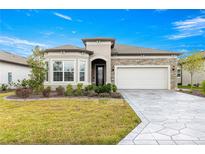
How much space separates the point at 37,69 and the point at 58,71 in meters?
1.90

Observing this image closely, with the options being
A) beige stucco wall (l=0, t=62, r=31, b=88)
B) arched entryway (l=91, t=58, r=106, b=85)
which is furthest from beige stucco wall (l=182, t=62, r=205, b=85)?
beige stucco wall (l=0, t=62, r=31, b=88)

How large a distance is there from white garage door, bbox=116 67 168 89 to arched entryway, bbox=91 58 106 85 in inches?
74.0

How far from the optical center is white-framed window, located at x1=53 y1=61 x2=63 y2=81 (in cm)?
1401

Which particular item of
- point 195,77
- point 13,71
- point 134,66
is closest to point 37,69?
A: point 13,71

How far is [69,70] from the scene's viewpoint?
46.2ft

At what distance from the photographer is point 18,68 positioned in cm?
1927

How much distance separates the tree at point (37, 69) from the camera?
12505 mm

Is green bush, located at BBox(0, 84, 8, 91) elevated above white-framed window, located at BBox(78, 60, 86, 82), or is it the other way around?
white-framed window, located at BBox(78, 60, 86, 82)

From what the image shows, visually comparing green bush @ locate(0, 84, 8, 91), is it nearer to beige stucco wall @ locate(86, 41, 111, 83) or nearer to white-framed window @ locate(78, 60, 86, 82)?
white-framed window @ locate(78, 60, 86, 82)

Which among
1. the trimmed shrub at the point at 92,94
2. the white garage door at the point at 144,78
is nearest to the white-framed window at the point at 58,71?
the trimmed shrub at the point at 92,94

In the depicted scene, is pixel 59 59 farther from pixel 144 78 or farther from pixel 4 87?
pixel 144 78

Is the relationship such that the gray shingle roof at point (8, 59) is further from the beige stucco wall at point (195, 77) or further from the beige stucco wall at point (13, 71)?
the beige stucco wall at point (195, 77)

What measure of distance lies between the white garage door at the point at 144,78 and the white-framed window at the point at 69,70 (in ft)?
15.6
